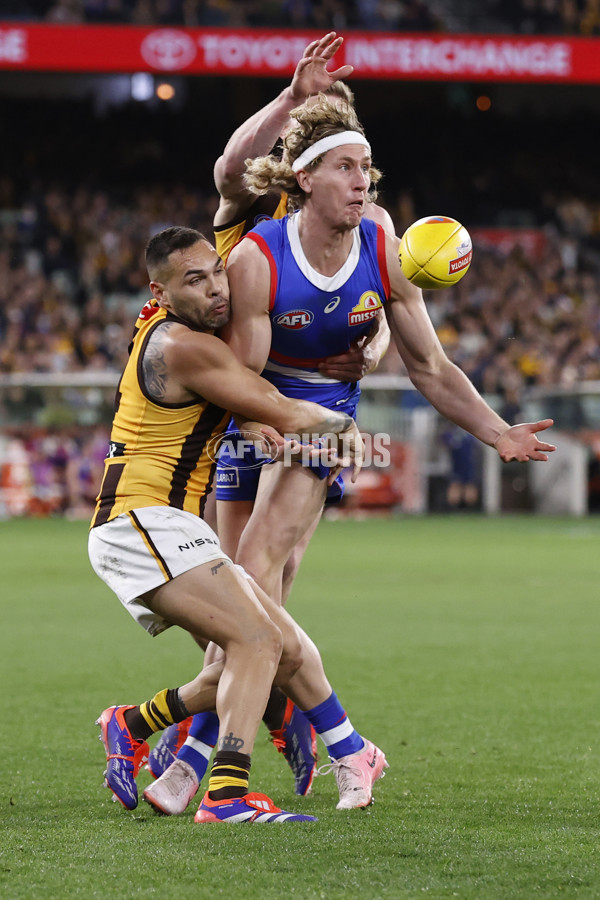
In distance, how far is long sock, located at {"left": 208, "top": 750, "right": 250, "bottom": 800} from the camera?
13.4ft

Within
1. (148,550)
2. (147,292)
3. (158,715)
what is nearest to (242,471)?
(148,550)

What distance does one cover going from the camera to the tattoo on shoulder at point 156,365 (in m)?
4.25

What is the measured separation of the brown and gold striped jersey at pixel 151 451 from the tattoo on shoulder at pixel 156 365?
0.08 ft

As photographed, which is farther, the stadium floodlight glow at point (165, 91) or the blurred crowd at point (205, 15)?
the stadium floodlight glow at point (165, 91)

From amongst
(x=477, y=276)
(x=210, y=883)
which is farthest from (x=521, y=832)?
(x=477, y=276)

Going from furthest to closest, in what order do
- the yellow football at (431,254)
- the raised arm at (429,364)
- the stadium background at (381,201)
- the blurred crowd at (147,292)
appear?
→ the blurred crowd at (147,292) → the stadium background at (381,201) → the raised arm at (429,364) → the yellow football at (431,254)

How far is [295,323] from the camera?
4648 millimetres

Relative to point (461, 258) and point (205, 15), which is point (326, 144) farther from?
point (205, 15)

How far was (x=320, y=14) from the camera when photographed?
25.9 metres

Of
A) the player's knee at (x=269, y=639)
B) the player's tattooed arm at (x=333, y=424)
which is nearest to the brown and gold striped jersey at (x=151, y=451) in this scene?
the player's tattooed arm at (x=333, y=424)

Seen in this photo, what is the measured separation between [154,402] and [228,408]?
0.27m

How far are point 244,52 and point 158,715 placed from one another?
2234cm

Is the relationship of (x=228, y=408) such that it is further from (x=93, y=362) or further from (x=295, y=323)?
(x=93, y=362)

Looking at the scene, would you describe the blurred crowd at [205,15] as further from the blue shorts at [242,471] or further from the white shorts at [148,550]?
the white shorts at [148,550]
